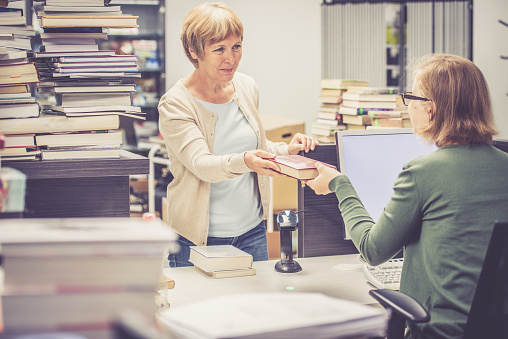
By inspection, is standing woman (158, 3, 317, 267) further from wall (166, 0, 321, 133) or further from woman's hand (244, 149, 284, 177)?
wall (166, 0, 321, 133)

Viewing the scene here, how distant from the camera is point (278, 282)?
1.86 meters

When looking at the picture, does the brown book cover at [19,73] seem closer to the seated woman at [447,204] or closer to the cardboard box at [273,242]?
the seated woman at [447,204]

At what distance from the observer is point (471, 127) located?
4.90 ft

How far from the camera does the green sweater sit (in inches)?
56.2

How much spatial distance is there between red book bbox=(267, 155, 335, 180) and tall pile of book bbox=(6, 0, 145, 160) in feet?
1.64

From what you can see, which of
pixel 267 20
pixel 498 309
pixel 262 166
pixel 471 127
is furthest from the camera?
pixel 267 20

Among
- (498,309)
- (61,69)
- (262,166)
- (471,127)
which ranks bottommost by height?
(498,309)

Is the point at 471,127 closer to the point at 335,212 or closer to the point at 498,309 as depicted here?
the point at 498,309

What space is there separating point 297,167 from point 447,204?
0.52 meters

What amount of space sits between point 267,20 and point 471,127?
4866 millimetres

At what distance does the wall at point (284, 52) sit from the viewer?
609cm

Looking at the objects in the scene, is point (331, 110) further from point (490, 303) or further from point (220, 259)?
point (490, 303)

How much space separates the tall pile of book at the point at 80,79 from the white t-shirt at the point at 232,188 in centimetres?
49

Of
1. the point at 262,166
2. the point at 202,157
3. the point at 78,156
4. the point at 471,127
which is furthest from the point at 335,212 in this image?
the point at 78,156
